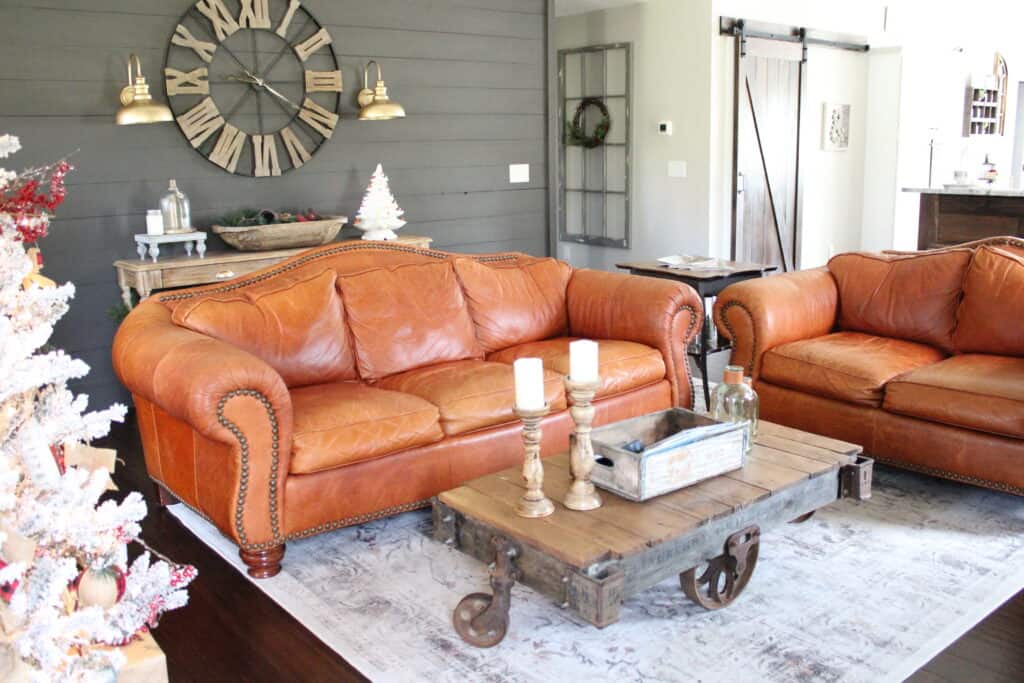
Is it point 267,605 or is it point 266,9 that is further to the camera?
point 266,9

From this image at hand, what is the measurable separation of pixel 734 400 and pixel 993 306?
1478mm

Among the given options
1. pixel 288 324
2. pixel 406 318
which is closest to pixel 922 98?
pixel 406 318

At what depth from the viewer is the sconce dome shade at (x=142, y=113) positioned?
14.2 feet

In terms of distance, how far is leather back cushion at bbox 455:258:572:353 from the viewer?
4008mm

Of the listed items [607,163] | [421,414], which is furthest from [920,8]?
[421,414]

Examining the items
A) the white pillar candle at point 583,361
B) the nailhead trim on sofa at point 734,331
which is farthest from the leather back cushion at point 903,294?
the white pillar candle at point 583,361

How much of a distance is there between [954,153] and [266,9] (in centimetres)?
720

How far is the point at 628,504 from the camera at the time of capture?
8.13ft

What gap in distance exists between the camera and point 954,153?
9.28m

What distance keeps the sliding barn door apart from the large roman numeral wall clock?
330cm

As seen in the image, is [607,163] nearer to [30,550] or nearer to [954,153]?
[954,153]

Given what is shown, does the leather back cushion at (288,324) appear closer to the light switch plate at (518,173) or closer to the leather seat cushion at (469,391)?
the leather seat cushion at (469,391)

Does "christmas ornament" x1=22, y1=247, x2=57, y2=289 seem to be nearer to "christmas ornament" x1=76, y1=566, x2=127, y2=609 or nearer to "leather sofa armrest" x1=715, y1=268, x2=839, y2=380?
"christmas ornament" x1=76, y1=566, x2=127, y2=609

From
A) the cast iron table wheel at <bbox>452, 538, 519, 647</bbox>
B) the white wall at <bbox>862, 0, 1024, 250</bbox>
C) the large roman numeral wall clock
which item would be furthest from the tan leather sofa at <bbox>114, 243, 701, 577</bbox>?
the white wall at <bbox>862, 0, 1024, 250</bbox>
